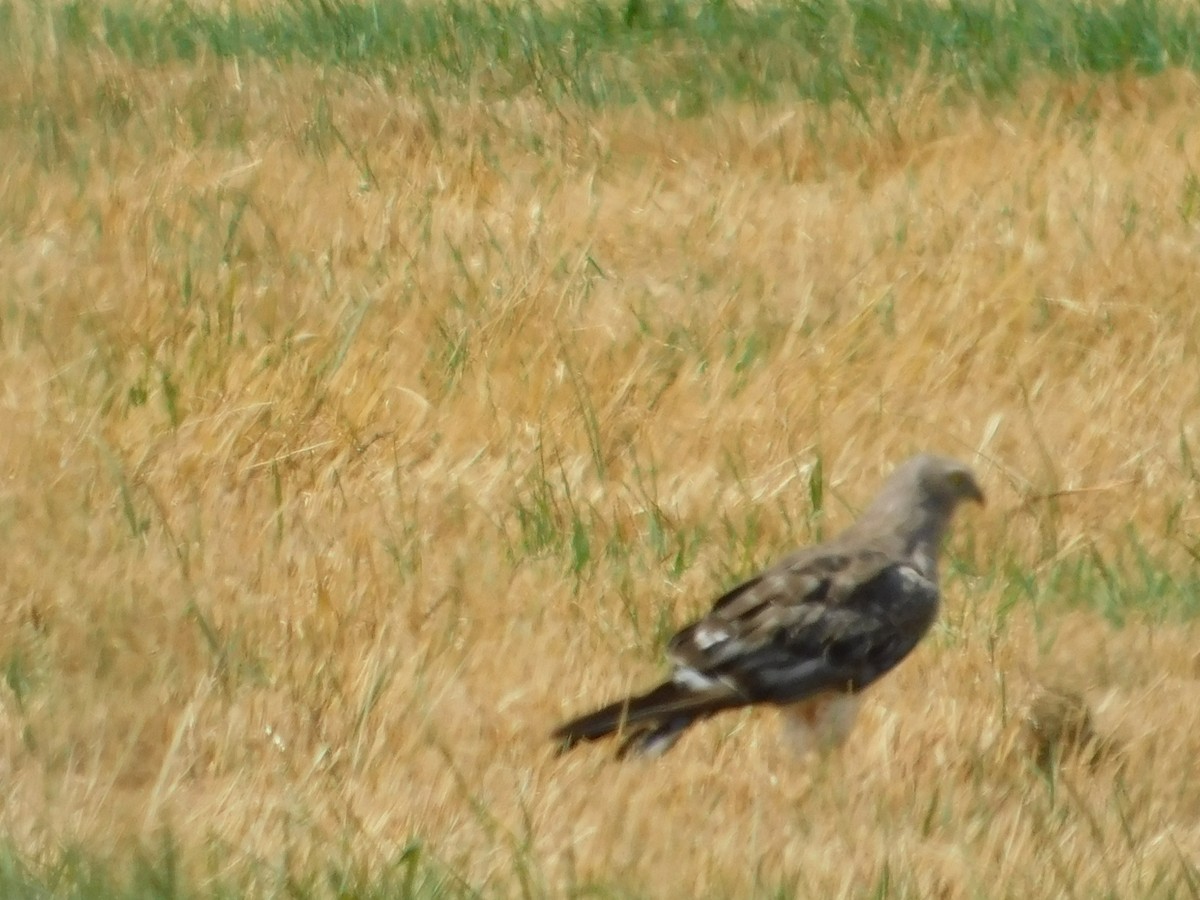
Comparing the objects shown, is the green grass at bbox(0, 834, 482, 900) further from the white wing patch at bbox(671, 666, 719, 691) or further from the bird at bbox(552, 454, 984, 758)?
the white wing patch at bbox(671, 666, 719, 691)

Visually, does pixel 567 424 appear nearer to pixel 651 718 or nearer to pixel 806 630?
pixel 806 630

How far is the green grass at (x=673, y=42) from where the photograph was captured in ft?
27.8

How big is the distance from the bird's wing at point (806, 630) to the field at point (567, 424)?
0.48ft

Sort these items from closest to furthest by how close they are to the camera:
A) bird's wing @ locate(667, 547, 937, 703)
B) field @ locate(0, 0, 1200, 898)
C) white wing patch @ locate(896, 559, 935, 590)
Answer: field @ locate(0, 0, 1200, 898) → bird's wing @ locate(667, 547, 937, 703) → white wing patch @ locate(896, 559, 935, 590)

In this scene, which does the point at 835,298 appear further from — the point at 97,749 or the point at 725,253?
the point at 97,749

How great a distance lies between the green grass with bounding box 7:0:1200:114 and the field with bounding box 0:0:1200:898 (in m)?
0.03

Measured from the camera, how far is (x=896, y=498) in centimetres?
496

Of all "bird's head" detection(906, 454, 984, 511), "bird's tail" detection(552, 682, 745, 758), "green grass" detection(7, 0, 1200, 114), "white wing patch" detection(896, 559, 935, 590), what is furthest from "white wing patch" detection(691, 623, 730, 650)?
"green grass" detection(7, 0, 1200, 114)

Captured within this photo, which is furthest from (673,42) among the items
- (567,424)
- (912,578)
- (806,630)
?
(806,630)

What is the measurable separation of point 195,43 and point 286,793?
5641mm

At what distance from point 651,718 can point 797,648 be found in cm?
45

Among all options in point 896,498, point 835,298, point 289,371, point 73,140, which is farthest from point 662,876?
point 73,140

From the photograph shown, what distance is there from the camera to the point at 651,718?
406 cm

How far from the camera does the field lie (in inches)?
153
